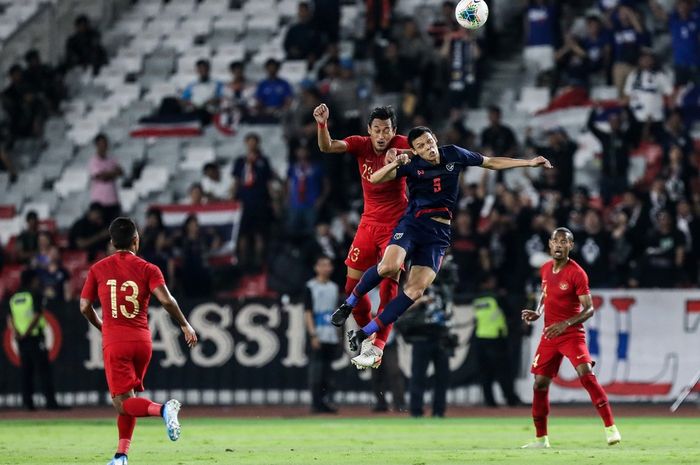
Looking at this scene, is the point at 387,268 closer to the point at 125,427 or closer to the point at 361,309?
the point at 361,309

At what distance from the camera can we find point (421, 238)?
1489cm

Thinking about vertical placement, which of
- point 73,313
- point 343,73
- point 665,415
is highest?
point 343,73

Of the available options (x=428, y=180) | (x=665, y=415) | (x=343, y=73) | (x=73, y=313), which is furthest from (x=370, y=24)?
(x=428, y=180)

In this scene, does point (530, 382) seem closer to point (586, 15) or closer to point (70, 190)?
point (586, 15)

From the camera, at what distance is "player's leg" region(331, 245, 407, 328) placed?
14656mm

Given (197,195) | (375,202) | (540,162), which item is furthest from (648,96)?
(540,162)

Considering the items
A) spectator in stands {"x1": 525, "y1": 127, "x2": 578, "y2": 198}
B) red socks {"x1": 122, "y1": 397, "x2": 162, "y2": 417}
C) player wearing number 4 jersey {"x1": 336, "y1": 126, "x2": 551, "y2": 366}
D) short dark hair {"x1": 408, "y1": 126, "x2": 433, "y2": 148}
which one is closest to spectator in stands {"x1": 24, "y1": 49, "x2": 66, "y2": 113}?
spectator in stands {"x1": 525, "y1": 127, "x2": 578, "y2": 198}

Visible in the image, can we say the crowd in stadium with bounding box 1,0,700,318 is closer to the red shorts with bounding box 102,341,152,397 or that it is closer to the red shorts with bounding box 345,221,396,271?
the red shorts with bounding box 345,221,396,271

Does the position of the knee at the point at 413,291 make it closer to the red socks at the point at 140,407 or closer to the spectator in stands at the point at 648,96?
the red socks at the point at 140,407

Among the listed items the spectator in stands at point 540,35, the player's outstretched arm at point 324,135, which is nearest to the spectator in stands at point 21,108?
the spectator in stands at point 540,35

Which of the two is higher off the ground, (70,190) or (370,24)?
(370,24)

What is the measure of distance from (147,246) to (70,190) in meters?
5.63

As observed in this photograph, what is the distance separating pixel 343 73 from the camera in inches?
1057

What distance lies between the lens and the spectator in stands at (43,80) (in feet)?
102
